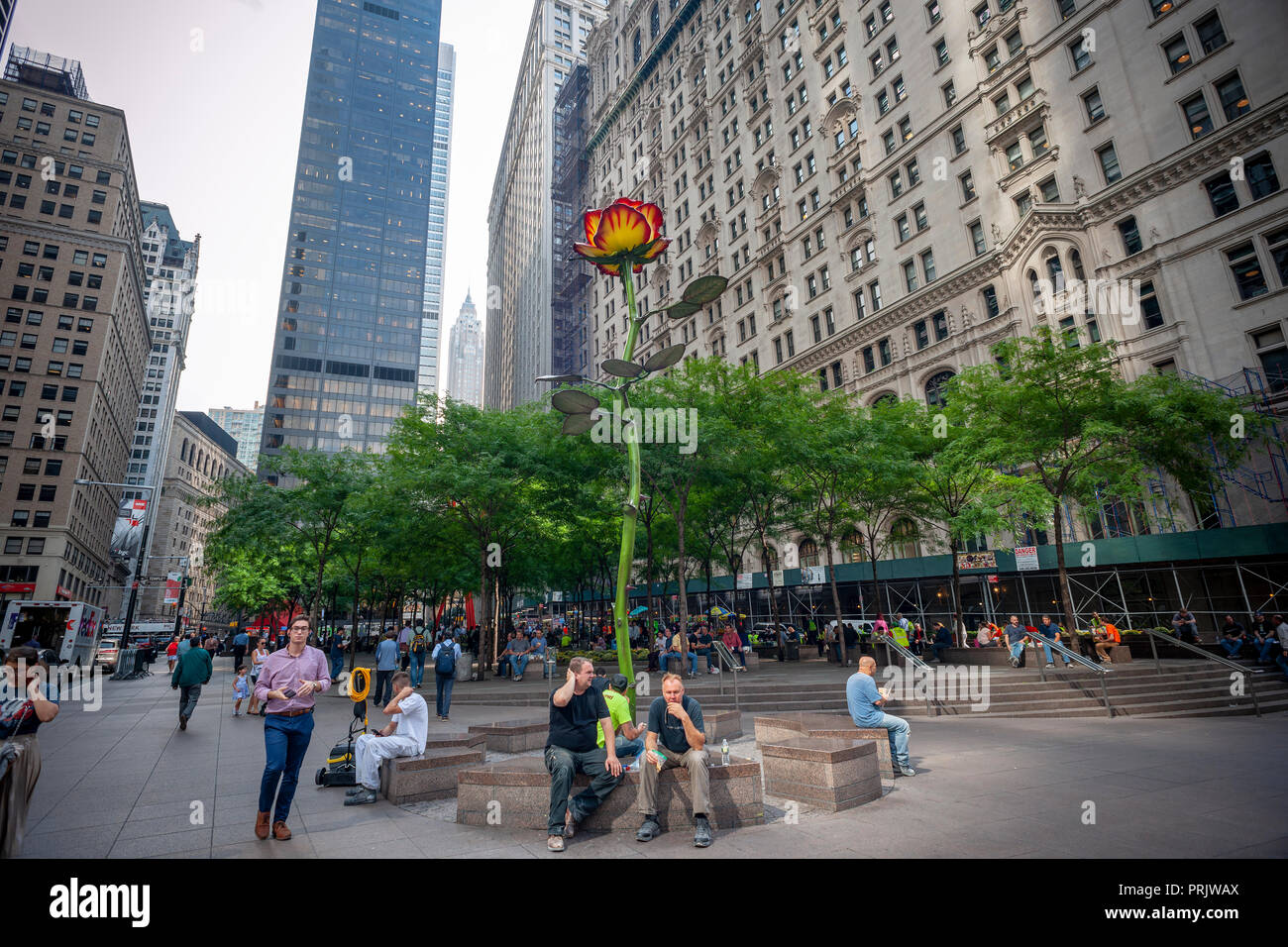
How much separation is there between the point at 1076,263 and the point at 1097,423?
16.0 meters

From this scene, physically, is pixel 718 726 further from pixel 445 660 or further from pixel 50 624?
pixel 50 624

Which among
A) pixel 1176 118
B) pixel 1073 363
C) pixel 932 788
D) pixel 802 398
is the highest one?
pixel 1176 118

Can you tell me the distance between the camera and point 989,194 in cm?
3466

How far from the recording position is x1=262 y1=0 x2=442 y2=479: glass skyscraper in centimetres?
11244

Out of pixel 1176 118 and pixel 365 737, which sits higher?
pixel 1176 118

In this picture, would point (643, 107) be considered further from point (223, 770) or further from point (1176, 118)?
point (223, 770)

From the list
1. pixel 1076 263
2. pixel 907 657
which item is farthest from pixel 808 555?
pixel 907 657

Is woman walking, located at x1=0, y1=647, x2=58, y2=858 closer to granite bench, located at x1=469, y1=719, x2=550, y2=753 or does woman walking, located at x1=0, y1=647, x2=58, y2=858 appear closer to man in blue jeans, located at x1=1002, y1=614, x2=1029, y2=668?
granite bench, located at x1=469, y1=719, x2=550, y2=753

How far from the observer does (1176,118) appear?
91.9 feet

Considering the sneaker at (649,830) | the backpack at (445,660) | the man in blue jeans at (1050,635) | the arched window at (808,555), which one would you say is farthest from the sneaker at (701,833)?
the arched window at (808,555)

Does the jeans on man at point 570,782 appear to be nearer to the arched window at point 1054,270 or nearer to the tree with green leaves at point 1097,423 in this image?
the tree with green leaves at point 1097,423

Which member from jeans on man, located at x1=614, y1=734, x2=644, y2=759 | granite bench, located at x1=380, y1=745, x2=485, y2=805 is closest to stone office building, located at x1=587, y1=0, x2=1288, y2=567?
jeans on man, located at x1=614, y1=734, x2=644, y2=759
